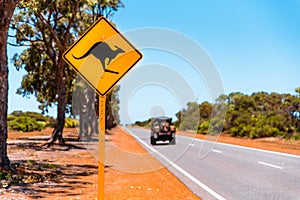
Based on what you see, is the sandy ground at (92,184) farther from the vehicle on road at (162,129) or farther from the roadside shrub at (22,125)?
the roadside shrub at (22,125)

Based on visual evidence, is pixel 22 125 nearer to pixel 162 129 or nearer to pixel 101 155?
pixel 162 129

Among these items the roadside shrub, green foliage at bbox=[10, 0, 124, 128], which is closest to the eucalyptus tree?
green foliage at bbox=[10, 0, 124, 128]

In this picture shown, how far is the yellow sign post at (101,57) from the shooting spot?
5734 mm

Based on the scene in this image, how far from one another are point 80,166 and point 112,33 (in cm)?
1039

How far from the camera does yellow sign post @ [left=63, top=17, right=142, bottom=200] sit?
5.73 meters

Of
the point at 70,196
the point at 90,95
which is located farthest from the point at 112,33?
the point at 90,95

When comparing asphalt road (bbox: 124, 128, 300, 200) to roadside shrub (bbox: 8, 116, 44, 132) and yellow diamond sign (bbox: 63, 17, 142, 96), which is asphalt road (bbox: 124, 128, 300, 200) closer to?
yellow diamond sign (bbox: 63, 17, 142, 96)

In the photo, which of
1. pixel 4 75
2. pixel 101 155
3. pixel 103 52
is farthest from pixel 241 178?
pixel 4 75

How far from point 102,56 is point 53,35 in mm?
17456

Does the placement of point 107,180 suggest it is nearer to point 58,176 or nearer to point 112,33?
point 58,176

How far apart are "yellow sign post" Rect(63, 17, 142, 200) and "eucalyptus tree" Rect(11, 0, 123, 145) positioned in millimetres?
10934

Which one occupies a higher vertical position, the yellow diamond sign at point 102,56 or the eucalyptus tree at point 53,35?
the eucalyptus tree at point 53,35

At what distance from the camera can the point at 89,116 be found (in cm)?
3991

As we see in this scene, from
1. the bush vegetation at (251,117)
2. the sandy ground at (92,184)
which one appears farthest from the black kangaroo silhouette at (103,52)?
the bush vegetation at (251,117)
